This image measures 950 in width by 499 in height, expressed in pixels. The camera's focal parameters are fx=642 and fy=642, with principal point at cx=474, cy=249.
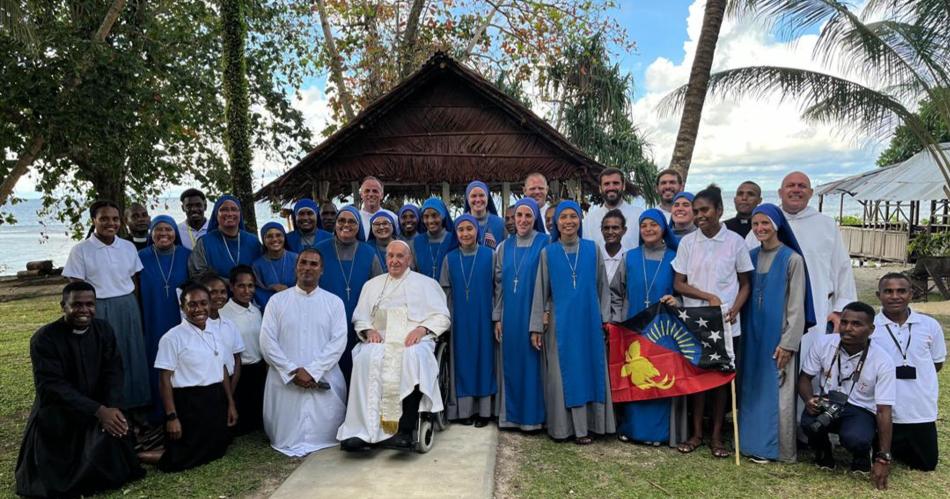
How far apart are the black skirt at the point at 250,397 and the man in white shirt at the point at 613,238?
318 cm

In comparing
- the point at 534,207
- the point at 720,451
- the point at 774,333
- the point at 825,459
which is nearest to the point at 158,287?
the point at 534,207

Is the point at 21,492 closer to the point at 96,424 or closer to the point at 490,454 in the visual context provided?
the point at 96,424

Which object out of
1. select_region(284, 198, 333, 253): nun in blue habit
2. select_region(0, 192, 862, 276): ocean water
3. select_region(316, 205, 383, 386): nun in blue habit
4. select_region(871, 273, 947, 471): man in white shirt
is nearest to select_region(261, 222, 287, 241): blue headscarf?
select_region(316, 205, 383, 386): nun in blue habit

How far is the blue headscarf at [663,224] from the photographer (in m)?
5.30

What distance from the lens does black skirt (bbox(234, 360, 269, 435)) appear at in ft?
18.3

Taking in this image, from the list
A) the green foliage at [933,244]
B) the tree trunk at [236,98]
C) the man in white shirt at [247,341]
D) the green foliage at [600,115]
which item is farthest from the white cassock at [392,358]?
the green foliage at [600,115]

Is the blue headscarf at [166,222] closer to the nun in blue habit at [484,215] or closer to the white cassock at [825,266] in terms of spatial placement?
the nun in blue habit at [484,215]

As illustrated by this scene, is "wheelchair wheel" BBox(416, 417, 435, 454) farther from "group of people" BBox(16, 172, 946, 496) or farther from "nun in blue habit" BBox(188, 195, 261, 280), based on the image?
"nun in blue habit" BBox(188, 195, 261, 280)

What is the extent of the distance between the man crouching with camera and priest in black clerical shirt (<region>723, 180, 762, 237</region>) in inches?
49.2

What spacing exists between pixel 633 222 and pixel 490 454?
2855 millimetres

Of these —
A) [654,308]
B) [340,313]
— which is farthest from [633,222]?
[340,313]

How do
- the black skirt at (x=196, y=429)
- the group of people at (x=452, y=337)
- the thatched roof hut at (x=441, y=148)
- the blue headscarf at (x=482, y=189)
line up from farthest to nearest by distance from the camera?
the thatched roof hut at (x=441, y=148), the blue headscarf at (x=482, y=189), the black skirt at (x=196, y=429), the group of people at (x=452, y=337)

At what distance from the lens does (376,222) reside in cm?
604

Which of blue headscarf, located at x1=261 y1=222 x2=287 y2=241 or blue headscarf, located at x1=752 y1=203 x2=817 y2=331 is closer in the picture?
blue headscarf, located at x1=752 y1=203 x2=817 y2=331
